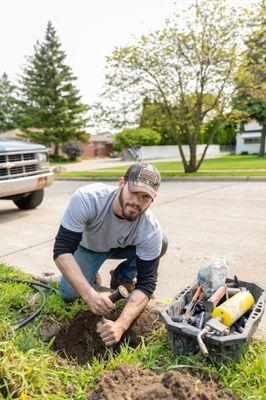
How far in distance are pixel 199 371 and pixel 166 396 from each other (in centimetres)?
40

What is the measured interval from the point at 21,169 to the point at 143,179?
4.49 meters

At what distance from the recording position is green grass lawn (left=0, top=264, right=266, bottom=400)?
165 cm

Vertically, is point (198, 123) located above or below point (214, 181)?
above

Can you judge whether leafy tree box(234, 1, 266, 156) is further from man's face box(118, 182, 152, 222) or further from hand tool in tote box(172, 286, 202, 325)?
hand tool in tote box(172, 286, 202, 325)

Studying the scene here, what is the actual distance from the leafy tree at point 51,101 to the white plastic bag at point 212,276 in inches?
1437

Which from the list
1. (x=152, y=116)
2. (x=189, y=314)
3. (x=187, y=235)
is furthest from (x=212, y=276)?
(x=152, y=116)

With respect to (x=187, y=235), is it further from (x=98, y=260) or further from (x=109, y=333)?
(x=109, y=333)

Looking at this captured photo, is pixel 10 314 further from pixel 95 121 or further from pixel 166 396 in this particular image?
pixel 95 121

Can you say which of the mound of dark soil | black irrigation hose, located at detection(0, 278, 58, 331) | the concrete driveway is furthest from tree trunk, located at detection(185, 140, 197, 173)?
the mound of dark soil

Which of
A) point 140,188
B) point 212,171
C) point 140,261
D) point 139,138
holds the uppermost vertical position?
point 139,138

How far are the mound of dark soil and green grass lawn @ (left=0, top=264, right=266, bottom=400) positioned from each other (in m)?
0.09

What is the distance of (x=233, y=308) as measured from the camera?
1999 mm

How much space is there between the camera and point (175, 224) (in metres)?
5.77

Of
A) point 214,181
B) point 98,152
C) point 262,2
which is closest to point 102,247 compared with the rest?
point 214,181
